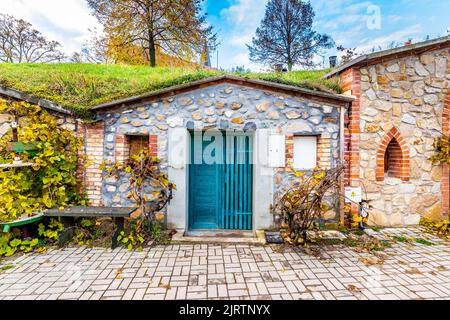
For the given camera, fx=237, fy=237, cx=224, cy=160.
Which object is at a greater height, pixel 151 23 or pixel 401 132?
pixel 151 23

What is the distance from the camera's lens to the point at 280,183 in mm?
4902

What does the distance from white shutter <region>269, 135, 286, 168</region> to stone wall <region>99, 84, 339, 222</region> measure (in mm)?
124

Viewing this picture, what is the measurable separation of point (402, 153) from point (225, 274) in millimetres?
4551

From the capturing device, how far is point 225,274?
3.41m

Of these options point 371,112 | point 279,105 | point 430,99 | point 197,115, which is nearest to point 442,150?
point 430,99

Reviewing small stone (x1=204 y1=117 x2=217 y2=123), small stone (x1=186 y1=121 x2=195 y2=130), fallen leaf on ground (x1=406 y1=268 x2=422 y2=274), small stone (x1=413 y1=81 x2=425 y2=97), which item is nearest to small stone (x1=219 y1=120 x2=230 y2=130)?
small stone (x1=204 y1=117 x2=217 y2=123)

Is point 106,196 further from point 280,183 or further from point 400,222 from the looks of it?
point 400,222

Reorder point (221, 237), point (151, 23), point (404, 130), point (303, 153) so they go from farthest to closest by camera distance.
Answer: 1. point (151, 23)
2. point (404, 130)
3. point (303, 153)
4. point (221, 237)

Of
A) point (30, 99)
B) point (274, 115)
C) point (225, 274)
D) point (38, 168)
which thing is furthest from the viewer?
point (274, 115)

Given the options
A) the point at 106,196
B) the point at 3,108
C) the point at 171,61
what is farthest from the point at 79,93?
the point at 171,61

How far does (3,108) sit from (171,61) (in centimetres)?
995

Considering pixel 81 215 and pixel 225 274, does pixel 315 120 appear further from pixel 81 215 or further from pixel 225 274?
pixel 81 215

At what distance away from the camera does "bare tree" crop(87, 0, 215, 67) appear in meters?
11.6

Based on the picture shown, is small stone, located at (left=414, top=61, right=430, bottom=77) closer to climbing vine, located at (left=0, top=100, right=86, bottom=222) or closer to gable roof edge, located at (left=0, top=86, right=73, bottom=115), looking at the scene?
climbing vine, located at (left=0, top=100, right=86, bottom=222)
